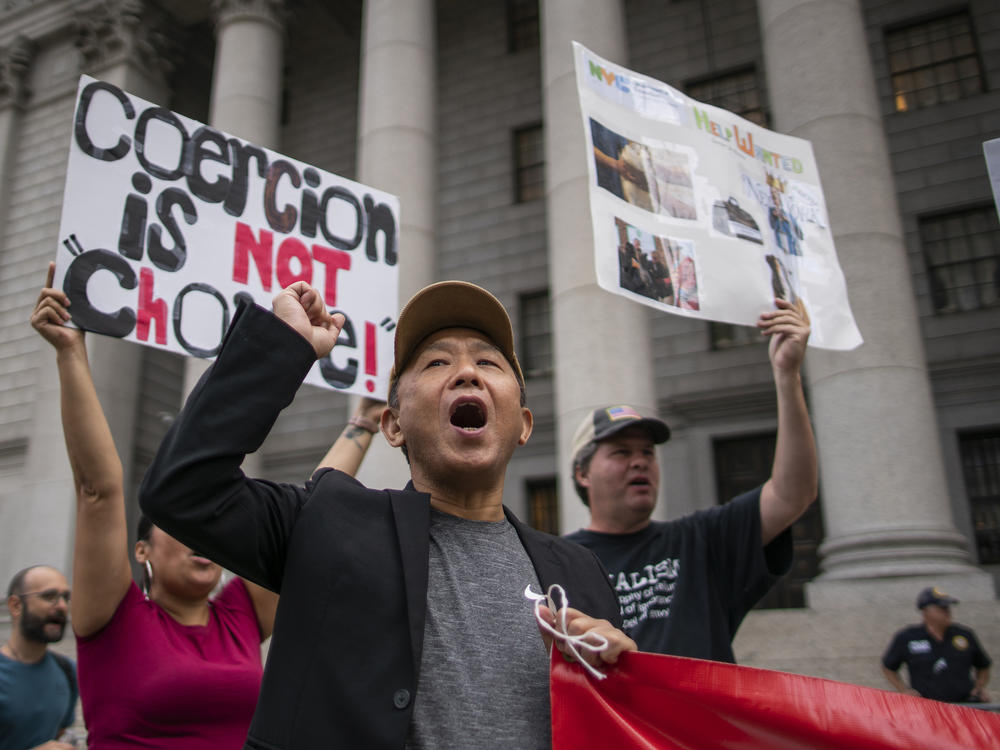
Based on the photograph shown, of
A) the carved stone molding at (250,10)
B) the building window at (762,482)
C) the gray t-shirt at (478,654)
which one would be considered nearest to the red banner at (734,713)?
the gray t-shirt at (478,654)

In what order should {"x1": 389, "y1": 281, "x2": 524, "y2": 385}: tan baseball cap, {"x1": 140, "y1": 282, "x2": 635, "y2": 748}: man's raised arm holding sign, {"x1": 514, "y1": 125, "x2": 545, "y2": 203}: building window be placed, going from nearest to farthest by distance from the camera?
{"x1": 140, "y1": 282, "x2": 635, "y2": 748}: man's raised arm holding sign < {"x1": 389, "y1": 281, "x2": 524, "y2": 385}: tan baseball cap < {"x1": 514, "y1": 125, "x2": 545, "y2": 203}: building window

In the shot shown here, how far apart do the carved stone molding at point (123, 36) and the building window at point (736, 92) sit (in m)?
12.8

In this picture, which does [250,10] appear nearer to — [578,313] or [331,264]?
[578,313]

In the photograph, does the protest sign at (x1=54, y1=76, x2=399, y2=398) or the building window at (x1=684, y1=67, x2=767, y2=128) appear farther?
the building window at (x1=684, y1=67, x2=767, y2=128)

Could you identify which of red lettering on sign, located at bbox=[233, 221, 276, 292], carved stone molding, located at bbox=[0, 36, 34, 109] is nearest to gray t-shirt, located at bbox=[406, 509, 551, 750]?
red lettering on sign, located at bbox=[233, 221, 276, 292]

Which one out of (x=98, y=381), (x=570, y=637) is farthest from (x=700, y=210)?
(x=98, y=381)

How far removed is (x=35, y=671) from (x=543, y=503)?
1388 cm

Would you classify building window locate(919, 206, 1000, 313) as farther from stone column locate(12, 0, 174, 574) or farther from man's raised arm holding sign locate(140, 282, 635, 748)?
stone column locate(12, 0, 174, 574)

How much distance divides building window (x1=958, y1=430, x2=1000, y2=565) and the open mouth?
572 inches

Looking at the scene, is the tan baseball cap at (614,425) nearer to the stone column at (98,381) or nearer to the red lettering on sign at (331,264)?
the red lettering on sign at (331,264)

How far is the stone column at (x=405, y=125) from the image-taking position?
1409 cm

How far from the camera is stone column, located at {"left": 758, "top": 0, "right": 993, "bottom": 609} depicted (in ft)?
31.0

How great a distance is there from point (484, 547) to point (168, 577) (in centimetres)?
178

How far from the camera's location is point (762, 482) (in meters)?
16.1
